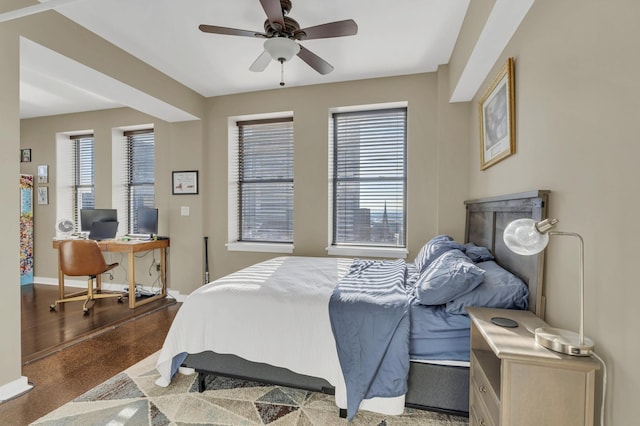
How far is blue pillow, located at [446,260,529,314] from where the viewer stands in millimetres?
1567

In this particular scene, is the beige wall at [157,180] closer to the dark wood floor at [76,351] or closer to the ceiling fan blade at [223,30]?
the dark wood floor at [76,351]

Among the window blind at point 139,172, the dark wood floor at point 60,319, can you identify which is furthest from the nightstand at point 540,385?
the window blind at point 139,172

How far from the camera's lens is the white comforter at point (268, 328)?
1757mm

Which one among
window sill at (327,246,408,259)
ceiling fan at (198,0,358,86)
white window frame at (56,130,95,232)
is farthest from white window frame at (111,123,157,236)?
window sill at (327,246,408,259)

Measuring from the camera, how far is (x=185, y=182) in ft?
13.7

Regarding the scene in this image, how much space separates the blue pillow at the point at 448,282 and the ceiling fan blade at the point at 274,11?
1.87 metres

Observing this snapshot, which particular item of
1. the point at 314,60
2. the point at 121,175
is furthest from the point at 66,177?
the point at 314,60

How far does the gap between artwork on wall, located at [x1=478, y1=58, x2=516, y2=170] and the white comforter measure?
1.55 meters

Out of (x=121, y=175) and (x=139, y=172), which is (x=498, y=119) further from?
(x=121, y=175)

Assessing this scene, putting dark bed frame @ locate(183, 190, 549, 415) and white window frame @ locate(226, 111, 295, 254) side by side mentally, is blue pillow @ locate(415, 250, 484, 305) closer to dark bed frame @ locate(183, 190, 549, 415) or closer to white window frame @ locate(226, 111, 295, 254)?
dark bed frame @ locate(183, 190, 549, 415)

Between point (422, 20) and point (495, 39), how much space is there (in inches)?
27.3

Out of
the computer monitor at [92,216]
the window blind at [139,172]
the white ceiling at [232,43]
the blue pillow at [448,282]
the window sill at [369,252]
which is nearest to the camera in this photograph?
the blue pillow at [448,282]

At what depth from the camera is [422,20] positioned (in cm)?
246

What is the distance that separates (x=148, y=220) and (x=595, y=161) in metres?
4.57
